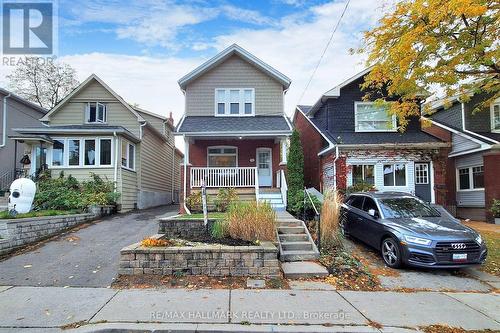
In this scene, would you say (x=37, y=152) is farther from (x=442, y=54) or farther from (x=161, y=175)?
(x=442, y=54)

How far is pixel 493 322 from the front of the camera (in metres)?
4.68

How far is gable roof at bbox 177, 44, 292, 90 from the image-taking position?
54.3 ft

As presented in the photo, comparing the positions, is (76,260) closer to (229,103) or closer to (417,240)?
(417,240)

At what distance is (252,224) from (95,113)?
14.5 m

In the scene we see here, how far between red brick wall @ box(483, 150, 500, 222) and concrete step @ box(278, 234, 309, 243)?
11862 millimetres

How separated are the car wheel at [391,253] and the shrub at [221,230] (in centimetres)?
388

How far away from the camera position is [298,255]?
7.67 meters

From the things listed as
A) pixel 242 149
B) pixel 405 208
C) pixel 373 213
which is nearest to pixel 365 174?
pixel 242 149

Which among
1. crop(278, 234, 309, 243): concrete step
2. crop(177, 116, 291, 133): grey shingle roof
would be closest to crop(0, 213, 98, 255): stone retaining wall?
crop(177, 116, 291, 133): grey shingle roof

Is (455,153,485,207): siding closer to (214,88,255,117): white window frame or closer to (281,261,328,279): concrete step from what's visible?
(214,88,255,117): white window frame

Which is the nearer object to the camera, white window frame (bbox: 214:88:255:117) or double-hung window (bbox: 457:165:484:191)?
double-hung window (bbox: 457:165:484:191)

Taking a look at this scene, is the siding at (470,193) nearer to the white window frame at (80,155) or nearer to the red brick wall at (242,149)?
the red brick wall at (242,149)

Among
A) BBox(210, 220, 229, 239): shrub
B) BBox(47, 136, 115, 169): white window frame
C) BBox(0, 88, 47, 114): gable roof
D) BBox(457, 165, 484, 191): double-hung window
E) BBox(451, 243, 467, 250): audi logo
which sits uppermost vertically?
BBox(0, 88, 47, 114): gable roof

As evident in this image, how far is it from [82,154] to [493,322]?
16.5 m
